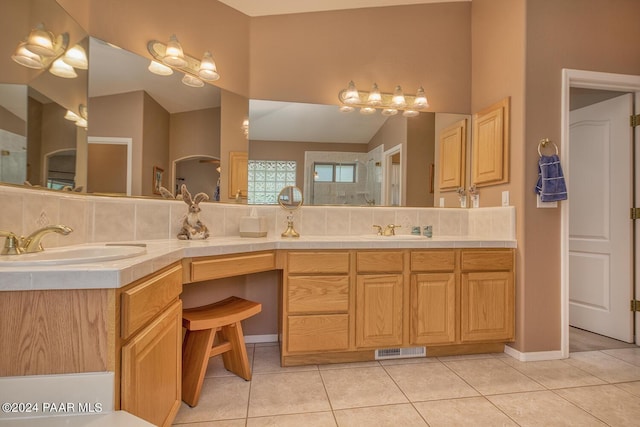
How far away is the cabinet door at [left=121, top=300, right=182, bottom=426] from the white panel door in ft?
10.9

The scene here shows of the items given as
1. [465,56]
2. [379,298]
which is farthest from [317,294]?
[465,56]

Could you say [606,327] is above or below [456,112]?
below

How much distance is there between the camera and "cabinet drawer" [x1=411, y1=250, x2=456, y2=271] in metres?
2.22

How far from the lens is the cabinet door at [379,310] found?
215 centimetres

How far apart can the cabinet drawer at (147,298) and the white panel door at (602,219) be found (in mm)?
3328

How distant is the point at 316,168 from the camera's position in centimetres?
264

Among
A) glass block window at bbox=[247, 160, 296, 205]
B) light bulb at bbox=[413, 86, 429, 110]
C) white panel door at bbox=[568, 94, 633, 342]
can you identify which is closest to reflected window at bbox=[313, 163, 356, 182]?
glass block window at bbox=[247, 160, 296, 205]

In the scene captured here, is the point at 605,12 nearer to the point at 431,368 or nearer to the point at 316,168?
the point at 316,168

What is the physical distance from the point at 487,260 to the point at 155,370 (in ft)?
6.94

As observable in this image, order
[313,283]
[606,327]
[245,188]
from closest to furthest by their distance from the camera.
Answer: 1. [313,283]
2. [245,188]
3. [606,327]

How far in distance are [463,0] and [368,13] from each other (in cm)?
86

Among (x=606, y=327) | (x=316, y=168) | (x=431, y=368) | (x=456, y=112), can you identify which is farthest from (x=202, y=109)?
(x=606, y=327)

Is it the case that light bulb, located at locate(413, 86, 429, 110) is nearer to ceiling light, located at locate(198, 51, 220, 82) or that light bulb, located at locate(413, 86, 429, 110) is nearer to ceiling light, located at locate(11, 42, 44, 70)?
ceiling light, located at locate(198, 51, 220, 82)


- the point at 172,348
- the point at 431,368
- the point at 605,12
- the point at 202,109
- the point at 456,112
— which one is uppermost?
the point at 605,12
